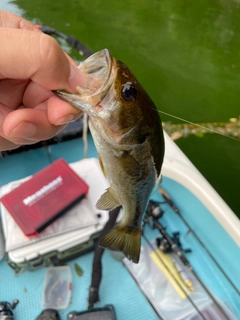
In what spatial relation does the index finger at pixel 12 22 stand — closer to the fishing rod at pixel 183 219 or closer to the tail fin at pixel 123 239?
the tail fin at pixel 123 239

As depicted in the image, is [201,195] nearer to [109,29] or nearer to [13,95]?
[13,95]

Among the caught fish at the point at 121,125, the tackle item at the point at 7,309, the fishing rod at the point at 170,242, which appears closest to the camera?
the caught fish at the point at 121,125

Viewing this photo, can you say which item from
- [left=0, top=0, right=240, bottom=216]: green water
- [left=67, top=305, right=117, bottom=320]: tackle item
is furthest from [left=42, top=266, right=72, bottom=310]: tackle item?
[left=0, top=0, right=240, bottom=216]: green water

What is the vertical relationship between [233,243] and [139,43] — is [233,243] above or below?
above

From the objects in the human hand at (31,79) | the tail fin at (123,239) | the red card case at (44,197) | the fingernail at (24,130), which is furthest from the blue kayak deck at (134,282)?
the fingernail at (24,130)

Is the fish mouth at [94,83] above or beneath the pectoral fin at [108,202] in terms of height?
above

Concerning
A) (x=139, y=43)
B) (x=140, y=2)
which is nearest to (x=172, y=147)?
(x=139, y=43)
